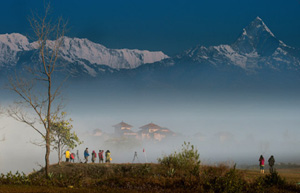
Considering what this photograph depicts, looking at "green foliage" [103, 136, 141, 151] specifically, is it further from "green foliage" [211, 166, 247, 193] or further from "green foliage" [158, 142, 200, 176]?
"green foliage" [211, 166, 247, 193]

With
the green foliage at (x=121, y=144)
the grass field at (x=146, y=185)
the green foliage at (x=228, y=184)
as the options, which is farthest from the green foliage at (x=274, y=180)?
the green foliage at (x=121, y=144)

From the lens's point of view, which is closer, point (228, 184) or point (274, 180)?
point (228, 184)

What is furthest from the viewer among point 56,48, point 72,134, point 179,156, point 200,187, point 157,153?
point 157,153

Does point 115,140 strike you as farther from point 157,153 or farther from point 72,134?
point 72,134

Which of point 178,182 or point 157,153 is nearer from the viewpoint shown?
point 178,182

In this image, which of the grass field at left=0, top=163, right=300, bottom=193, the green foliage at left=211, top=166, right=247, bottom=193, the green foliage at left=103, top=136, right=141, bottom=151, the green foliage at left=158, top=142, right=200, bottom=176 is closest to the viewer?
the grass field at left=0, top=163, right=300, bottom=193

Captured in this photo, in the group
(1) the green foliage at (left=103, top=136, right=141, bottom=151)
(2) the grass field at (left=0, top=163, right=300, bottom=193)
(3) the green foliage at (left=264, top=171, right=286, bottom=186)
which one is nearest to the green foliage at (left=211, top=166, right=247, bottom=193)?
(2) the grass field at (left=0, top=163, right=300, bottom=193)

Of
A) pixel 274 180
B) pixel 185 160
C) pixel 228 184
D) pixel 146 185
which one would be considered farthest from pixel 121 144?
pixel 228 184

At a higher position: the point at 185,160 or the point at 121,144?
the point at 121,144

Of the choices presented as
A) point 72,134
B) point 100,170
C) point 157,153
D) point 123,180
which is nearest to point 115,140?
point 157,153

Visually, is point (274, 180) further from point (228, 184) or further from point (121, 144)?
point (121, 144)

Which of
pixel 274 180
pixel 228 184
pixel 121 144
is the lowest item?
pixel 274 180

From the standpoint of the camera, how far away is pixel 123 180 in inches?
909

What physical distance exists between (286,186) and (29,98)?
18.0 metres
